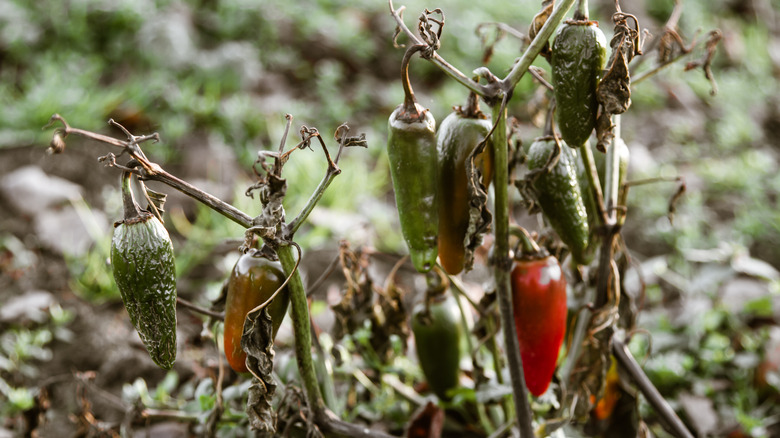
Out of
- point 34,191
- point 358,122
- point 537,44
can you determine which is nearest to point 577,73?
point 537,44

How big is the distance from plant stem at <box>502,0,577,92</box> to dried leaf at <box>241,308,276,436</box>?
0.48 metres

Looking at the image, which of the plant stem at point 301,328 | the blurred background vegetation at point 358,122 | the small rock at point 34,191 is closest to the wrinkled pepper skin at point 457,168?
the plant stem at point 301,328

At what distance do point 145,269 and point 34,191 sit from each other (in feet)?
7.61

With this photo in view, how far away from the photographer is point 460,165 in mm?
965

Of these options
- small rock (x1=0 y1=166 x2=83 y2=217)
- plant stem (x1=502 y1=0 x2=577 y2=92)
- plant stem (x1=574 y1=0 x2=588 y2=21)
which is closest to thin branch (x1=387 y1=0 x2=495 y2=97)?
plant stem (x1=502 y1=0 x2=577 y2=92)

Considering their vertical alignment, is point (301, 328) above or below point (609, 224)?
below

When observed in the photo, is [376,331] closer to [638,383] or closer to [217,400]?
[217,400]

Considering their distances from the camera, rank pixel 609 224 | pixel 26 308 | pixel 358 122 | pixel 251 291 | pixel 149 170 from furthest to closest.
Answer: pixel 358 122 < pixel 26 308 < pixel 609 224 < pixel 251 291 < pixel 149 170

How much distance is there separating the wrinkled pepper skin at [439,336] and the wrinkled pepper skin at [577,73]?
0.58 m

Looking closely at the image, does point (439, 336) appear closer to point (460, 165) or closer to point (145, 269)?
point (460, 165)

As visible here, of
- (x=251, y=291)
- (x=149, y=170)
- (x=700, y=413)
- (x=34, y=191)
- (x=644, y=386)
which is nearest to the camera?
(x=149, y=170)

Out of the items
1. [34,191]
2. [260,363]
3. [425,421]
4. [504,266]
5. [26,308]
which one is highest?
[504,266]

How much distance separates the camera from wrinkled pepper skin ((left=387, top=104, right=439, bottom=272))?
95cm

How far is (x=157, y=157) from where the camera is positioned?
10.5ft
